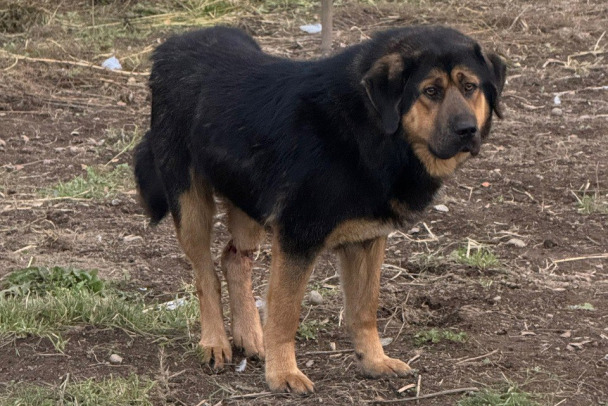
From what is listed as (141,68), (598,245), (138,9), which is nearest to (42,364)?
(598,245)

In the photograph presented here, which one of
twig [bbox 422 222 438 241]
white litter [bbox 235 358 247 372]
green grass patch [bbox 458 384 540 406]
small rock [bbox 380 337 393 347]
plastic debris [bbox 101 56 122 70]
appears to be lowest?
plastic debris [bbox 101 56 122 70]

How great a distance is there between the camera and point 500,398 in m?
4.74

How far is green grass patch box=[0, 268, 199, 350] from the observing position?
538 cm

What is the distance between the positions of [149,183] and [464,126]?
207cm

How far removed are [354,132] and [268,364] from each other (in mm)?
1175

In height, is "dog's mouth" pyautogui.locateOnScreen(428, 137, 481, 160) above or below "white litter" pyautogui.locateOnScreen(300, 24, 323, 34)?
above

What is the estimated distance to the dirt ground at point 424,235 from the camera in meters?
5.10

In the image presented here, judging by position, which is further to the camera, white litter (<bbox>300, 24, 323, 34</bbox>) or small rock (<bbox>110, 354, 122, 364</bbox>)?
white litter (<bbox>300, 24, 323, 34</bbox>)

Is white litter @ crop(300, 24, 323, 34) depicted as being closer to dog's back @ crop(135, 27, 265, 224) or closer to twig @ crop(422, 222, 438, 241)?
twig @ crop(422, 222, 438, 241)

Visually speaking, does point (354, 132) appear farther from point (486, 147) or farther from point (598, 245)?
point (486, 147)

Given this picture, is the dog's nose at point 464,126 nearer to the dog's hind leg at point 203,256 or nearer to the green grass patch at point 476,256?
the dog's hind leg at point 203,256

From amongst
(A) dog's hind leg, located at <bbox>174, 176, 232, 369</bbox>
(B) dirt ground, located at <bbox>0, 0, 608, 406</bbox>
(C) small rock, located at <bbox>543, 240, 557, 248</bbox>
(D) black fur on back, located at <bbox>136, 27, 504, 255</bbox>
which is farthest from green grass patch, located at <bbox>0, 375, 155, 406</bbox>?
(C) small rock, located at <bbox>543, 240, 557, 248</bbox>

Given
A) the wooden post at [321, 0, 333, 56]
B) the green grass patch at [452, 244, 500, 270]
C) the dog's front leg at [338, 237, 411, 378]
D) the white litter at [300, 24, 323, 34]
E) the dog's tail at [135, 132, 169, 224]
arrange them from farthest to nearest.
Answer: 1. the white litter at [300, 24, 323, 34]
2. the wooden post at [321, 0, 333, 56]
3. the green grass patch at [452, 244, 500, 270]
4. the dog's tail at [135, 132, 169, 224]
5. the dog's front leg at [338, 237, 411, 378]

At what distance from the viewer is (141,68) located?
34.7 ft
